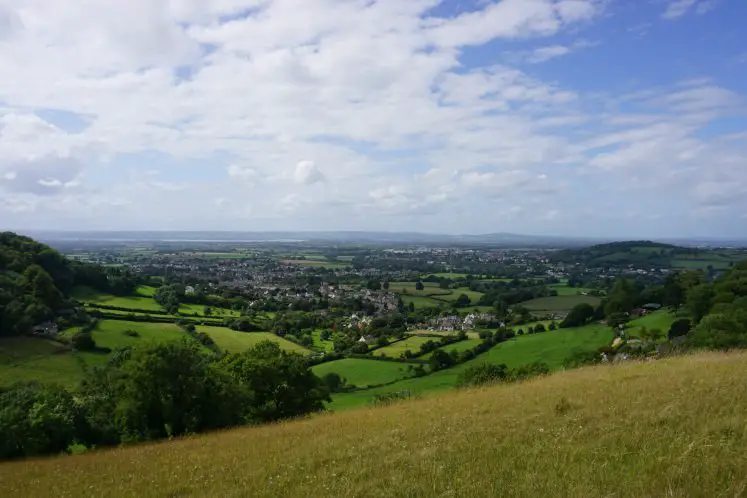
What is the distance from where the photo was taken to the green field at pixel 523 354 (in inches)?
1505

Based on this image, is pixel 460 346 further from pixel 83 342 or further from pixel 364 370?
pixel 83 342

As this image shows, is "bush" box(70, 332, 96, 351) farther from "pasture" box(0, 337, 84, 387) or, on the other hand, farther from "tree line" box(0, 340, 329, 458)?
"tree line" box(0, 340, 329, 458)

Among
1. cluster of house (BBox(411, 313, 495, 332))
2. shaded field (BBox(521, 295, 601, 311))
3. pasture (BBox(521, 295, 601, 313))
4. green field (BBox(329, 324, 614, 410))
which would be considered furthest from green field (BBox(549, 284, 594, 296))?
green field (BBox(329, 324, 614, 410))

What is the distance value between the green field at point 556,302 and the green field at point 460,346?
89.9 ft

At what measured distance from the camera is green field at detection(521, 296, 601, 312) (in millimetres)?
79875

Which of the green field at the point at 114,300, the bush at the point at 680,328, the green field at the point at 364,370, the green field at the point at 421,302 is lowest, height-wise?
the green field at the point at 364,370

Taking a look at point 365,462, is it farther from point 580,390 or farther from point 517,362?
point 517,362

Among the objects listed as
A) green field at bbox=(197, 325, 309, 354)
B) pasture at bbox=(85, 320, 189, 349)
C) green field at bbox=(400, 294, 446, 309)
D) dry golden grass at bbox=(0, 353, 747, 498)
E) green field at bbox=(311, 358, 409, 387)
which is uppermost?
dry golden grass at bbox=(0, 353, 747, 498)

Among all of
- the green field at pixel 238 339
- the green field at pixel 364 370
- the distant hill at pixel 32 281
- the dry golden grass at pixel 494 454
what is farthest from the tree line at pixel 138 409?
the distant hill at pixel 32 281

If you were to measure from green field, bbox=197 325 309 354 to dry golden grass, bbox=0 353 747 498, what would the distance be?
147 ft

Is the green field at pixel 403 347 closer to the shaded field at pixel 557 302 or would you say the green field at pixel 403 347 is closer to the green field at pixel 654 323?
the green field at pixel 654 323

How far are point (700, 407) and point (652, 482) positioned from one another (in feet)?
10.2

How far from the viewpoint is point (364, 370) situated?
48.1 metres

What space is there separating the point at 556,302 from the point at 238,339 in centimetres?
5530
